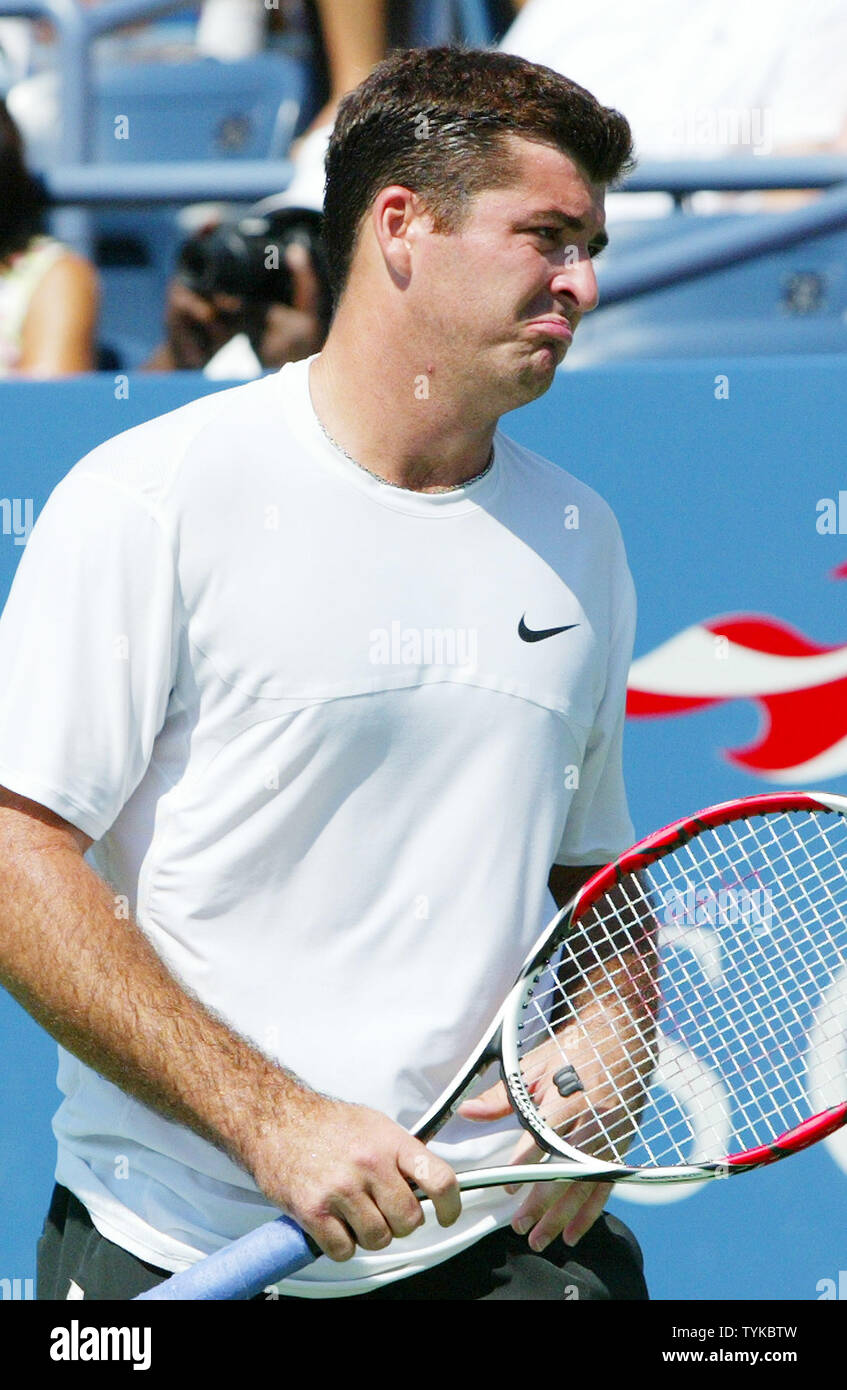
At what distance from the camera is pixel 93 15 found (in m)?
3.65

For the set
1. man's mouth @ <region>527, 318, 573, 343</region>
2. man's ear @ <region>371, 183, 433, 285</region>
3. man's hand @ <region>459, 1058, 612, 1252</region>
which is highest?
man's ear @ <region>371, 183, 433, 285</region>

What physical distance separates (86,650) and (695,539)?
4.44ft

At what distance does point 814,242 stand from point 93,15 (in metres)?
1.69

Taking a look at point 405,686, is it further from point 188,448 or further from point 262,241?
point 262,241

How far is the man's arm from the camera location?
4.76 ft

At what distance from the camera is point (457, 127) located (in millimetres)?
1621

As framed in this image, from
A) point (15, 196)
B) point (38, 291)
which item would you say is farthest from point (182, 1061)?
point (15, 196)

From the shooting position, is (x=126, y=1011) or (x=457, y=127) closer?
(x=126, y=1011)

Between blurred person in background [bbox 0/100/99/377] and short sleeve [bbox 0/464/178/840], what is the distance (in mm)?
1786

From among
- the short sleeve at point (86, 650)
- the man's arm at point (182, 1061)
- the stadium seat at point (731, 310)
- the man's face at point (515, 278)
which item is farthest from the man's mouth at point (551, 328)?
the stadium seat at point (731, 310)

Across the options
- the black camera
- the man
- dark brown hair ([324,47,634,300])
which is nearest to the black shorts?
the man

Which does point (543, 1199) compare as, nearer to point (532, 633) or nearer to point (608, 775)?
point (608, 775)

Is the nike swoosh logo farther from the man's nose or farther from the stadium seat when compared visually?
the stadium seat

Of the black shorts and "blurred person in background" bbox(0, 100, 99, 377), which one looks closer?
the black shorts
